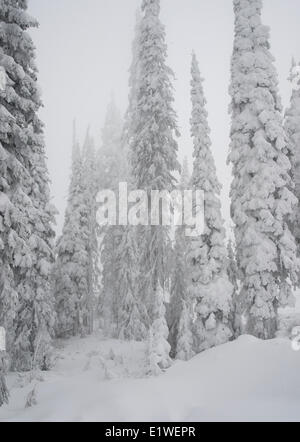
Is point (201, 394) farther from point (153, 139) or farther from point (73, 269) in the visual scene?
point (73, 269)

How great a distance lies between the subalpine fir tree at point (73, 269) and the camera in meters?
30.2

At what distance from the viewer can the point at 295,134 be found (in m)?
19.9

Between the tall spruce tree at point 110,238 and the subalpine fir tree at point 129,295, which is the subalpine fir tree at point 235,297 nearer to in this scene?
the subalpine fir tree at point 129,295

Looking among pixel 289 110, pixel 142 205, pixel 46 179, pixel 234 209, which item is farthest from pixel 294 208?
pixel 46 179

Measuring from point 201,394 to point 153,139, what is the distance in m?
13.9

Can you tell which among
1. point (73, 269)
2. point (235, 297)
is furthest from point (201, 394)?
point (73, 269)

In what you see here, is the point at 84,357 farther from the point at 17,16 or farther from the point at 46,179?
the point at 17,16

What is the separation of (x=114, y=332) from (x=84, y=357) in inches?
289

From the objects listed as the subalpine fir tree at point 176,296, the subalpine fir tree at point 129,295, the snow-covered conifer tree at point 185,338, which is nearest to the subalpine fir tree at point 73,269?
the subalpine fir tree at point 129,295

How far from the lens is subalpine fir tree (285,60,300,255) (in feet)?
62.6

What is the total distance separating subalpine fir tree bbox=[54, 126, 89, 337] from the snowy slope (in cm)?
1797

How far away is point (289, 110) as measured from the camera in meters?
20.4

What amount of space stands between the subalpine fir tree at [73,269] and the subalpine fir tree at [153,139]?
11.8m

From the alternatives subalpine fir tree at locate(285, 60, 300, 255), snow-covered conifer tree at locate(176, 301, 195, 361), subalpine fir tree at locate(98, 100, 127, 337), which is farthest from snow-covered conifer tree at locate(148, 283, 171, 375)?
subalpine fir tree at locate(98, 100, 127, 337)
